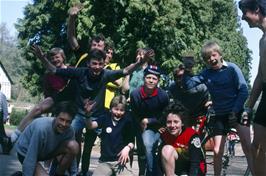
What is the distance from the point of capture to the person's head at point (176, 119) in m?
7.08

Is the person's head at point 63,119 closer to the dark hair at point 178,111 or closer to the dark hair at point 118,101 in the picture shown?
the dark hair at point 118,101

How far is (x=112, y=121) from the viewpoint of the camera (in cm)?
779

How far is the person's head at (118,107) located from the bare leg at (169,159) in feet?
3.40

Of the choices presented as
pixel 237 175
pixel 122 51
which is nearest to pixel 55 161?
pixel 237 175

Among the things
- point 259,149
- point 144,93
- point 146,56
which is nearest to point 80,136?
point 144,93

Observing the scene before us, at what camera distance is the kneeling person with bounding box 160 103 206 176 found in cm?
681

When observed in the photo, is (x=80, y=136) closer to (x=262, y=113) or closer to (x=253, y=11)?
(x=262, y=113)

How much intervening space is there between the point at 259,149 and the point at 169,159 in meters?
1.13

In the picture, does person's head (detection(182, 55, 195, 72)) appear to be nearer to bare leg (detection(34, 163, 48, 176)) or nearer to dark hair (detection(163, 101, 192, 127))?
dark hair (detection(163, 101, 192, 127))


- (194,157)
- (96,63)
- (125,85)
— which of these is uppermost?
(96,63)

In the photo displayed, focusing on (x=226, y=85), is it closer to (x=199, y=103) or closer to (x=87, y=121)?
(x=199, y=103)

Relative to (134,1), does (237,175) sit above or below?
below

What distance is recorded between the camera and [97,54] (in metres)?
7.61

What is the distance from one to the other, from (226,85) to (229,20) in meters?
50.2
